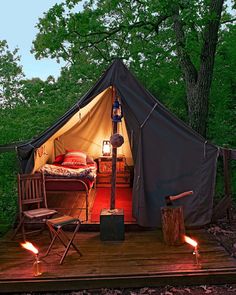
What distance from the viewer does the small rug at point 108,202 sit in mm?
4855

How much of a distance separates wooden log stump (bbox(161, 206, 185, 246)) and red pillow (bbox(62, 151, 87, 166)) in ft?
10.7

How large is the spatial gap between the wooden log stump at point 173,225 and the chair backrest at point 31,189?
1.76 meters

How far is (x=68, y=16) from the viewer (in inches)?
255

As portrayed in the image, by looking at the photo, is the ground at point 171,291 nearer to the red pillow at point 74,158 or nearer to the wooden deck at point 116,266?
the wooden deck at point 116,266

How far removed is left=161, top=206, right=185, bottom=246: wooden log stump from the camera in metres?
3.83

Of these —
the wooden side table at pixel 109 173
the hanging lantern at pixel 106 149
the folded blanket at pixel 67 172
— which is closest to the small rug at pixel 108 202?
the wooden side table at pixel 109 173

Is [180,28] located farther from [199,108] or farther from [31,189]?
[31,189]

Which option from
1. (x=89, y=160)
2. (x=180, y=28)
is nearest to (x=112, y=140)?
(x=89, y=160)

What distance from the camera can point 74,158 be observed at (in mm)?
6883

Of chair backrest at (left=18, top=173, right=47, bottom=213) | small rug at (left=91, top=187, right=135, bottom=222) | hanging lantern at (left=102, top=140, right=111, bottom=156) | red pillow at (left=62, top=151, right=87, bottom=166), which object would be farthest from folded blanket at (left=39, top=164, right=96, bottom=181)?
hanging lantern at (left=102, top=140, right=111, bottom=156)

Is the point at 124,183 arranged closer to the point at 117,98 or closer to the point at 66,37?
the point at 117,98

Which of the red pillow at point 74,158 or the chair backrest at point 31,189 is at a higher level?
the red pillow at point 74,158

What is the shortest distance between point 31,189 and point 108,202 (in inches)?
73.1

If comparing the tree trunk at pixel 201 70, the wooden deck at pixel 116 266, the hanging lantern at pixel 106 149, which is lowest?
the wooden deck at pixel 116 266
